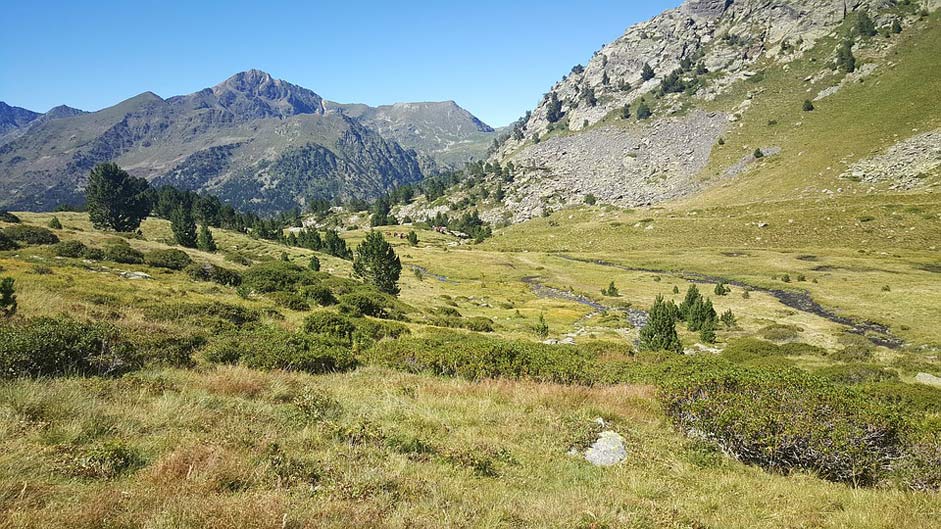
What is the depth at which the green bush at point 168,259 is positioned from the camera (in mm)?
37000

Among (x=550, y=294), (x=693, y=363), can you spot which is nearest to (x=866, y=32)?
(x=550, y=294)

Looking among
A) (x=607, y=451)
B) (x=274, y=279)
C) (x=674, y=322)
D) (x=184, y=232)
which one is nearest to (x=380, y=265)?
(x=274, y=279)

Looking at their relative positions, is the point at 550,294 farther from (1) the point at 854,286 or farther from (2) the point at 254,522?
(2) the point at 254,522

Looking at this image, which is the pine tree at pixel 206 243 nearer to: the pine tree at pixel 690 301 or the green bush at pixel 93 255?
the green bush at pixel 93 255

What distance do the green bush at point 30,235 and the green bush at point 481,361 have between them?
42179 millimetres

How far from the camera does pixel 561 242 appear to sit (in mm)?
123812

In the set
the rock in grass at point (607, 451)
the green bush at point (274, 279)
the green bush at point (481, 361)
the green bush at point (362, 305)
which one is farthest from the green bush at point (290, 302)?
the rock in grass at point (607, 451)

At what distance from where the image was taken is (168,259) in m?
37.8

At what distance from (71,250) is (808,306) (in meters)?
75.4

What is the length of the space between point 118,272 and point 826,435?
38366 mm

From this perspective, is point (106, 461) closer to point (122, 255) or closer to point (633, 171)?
point (122, 255)

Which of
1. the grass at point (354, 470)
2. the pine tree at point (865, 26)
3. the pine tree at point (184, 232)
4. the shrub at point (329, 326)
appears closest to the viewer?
the grass at point (354, 470)

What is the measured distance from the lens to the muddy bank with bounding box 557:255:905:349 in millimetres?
36906

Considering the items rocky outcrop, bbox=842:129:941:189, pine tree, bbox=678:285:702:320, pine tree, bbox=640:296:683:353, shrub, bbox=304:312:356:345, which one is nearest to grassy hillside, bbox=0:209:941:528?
shrub, bbox=304:312:356:345
